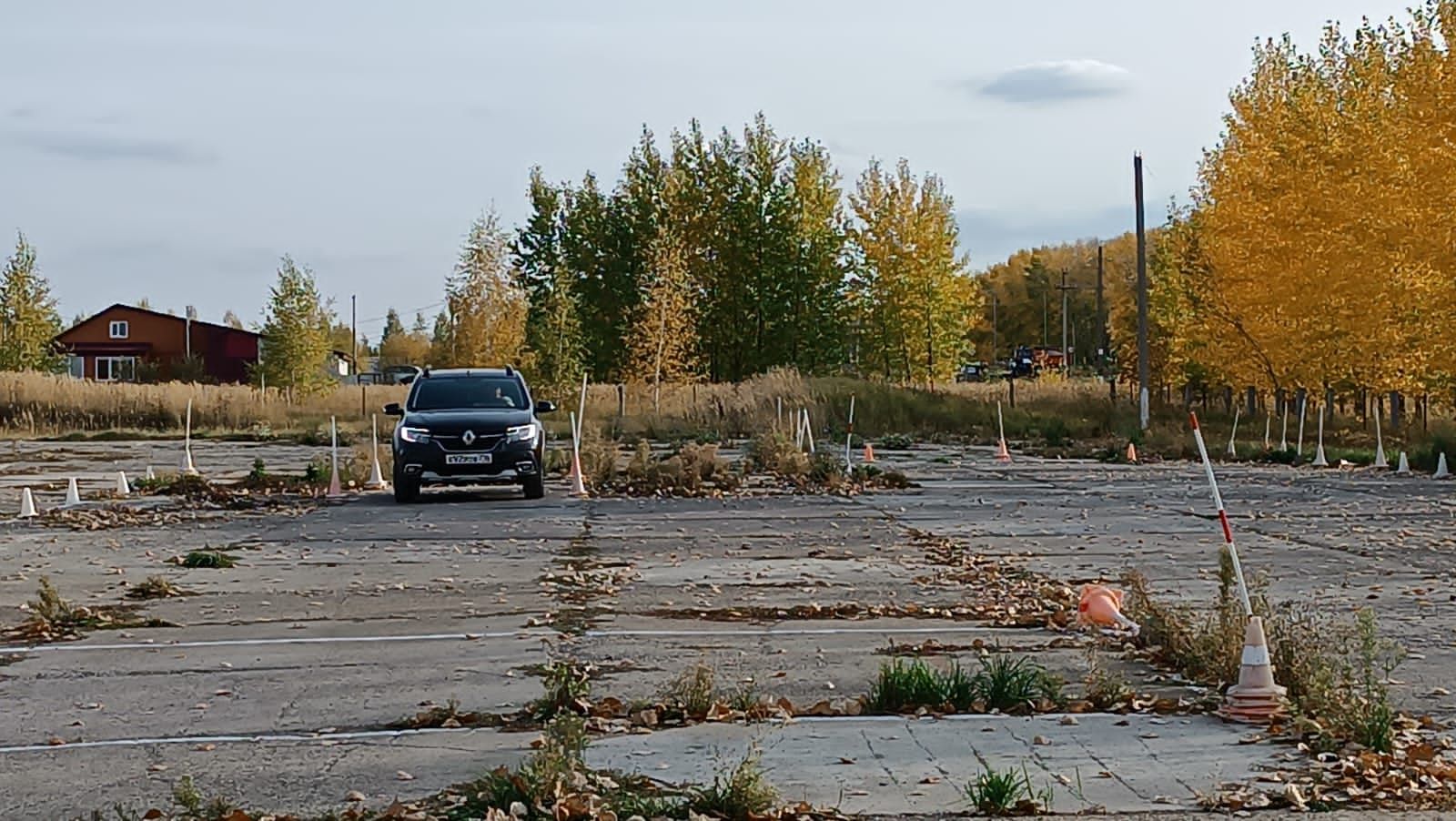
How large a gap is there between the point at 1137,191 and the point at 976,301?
19313mm

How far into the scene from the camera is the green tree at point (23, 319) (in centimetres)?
6956

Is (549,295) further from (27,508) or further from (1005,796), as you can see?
(1005,796)

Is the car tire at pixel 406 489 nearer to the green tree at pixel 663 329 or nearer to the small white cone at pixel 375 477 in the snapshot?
the small white cone at pixel 375 477

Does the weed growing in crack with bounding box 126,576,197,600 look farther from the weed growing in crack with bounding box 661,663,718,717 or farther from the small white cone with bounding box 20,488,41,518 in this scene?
the small white cone with bounding box 20,488,41,518

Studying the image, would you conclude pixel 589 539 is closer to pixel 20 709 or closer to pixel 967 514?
pixel 967 514

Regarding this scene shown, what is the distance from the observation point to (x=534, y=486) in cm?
2472

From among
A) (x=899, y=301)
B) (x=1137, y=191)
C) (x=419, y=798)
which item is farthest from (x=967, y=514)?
(x=899, y=301)

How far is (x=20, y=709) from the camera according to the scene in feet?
29.0

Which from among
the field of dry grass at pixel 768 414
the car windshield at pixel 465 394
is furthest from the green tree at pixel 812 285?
the car windshield at pixel 465 394

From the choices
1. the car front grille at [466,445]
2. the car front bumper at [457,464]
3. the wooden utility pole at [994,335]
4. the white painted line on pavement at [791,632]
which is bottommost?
the white painted line on pavement at [791,632]

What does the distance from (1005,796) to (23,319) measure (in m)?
70.7

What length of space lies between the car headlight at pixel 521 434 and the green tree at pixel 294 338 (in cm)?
4056

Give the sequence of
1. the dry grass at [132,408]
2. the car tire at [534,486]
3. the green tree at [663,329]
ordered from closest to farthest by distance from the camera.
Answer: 1. the car tire at [534,486]
2. the green tree at [663,329]
3. the dry grass at [132,408]

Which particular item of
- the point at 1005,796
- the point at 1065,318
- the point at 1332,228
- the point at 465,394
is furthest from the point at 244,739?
the point at 1065,318
